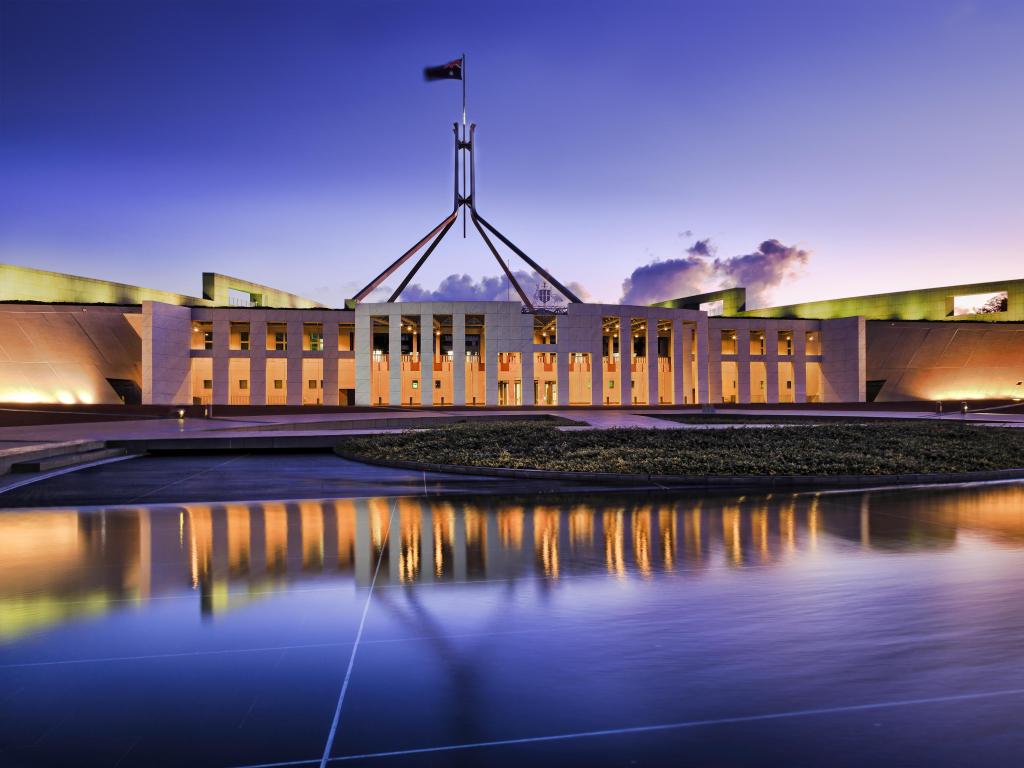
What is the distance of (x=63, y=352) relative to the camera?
3438 centimetres

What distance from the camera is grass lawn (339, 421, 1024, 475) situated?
39.8ft

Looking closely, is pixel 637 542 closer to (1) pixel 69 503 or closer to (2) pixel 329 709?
(2) pixel 329 709

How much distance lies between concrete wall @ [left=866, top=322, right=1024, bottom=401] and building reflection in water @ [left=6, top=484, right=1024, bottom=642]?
3848 cm

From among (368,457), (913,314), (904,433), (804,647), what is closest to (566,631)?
(804,647)

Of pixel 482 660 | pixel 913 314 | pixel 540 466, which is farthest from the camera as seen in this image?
pixel 913 314

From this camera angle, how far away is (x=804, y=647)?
13.3ft

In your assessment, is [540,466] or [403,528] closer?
[403,528]

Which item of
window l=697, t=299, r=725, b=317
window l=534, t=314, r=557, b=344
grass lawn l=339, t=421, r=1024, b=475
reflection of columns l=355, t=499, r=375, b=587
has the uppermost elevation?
window l=697, t=299, r=725, b=317

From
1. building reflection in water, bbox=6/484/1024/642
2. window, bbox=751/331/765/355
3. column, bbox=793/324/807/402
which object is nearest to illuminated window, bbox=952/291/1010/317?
column, bbox=793/324/807/402

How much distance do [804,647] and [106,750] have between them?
3.72 m

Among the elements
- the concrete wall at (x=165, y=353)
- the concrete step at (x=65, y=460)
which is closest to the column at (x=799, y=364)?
the concrete wall at (x=165, y=353)

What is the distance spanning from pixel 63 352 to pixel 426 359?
18684 millimetres

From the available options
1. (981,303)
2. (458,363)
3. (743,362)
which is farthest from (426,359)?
(981,303)

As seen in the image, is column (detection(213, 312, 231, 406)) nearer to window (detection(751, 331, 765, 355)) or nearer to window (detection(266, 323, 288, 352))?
window (detection(266, 323, 288, 352))
